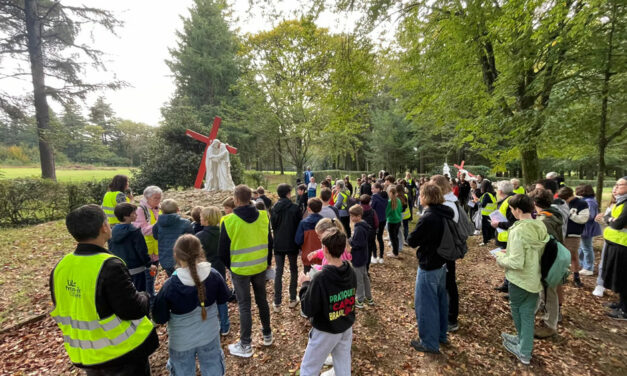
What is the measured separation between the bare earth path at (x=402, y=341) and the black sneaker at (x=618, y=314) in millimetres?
113

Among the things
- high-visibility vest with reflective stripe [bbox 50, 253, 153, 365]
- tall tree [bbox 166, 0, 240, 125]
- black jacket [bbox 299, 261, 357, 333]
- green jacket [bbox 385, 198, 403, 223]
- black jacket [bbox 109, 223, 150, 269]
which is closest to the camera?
high-visibility vest with reflective stripe [bbox 50, 253, 153, 365]

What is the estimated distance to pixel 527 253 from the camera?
2996 millimetres

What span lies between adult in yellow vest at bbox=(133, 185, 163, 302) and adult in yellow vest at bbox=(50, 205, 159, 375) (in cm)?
244

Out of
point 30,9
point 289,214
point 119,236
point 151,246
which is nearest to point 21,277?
point 151,246

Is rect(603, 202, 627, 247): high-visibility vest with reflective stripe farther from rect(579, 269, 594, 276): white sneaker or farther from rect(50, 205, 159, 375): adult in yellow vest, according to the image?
rect(50, 205, 159, 375): adult in yellow vest

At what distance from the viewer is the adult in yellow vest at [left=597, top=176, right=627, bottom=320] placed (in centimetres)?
392

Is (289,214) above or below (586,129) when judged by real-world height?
below

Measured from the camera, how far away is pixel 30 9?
1362 cm

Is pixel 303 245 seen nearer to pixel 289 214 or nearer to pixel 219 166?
pixel 289 214

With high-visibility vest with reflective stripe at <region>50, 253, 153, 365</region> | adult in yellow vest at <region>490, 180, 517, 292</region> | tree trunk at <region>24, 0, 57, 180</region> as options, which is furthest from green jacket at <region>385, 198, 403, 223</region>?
tree trunk at <region>24, 0, 57, 180</region>

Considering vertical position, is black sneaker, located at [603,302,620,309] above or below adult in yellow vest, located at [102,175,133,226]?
below

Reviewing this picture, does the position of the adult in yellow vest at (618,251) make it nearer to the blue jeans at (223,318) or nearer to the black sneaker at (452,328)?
the black sneaker at (452,328)

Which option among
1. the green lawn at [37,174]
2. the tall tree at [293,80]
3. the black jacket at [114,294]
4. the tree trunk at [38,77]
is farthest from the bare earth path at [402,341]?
the tall tree at [293,80]

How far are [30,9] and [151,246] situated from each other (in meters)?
19.0
